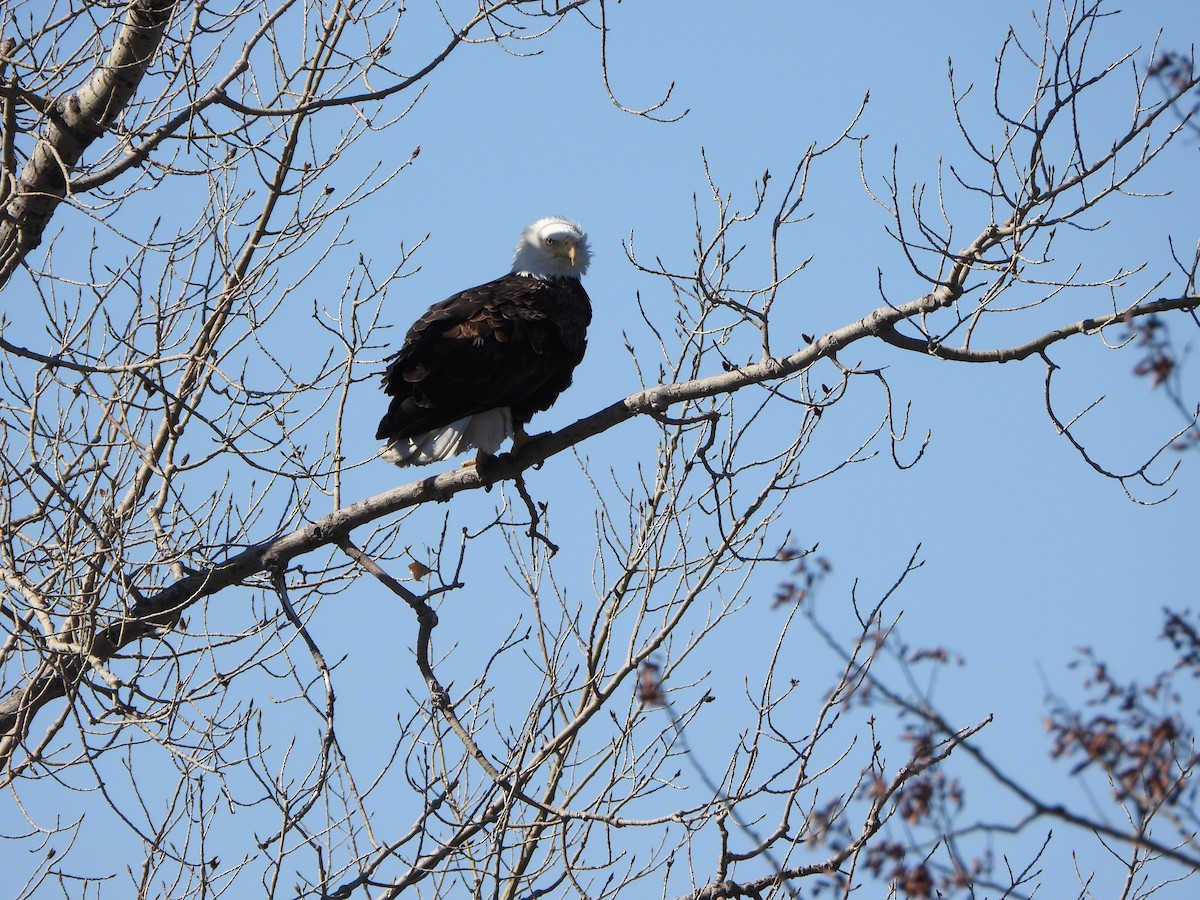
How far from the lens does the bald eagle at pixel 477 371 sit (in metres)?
5.05

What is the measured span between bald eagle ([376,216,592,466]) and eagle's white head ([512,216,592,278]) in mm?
535

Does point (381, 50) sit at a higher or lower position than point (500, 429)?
higher

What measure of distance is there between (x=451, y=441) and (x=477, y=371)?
275mm

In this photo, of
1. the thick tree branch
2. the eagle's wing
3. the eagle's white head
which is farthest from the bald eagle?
the thick tree branch

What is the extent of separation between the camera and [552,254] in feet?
20.5

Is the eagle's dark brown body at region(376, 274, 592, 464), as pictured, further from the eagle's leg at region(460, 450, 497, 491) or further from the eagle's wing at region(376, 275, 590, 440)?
the eagle's leg at region(460, 450, 497, 491)

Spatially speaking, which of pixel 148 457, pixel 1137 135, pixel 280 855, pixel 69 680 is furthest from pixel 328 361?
pixel 1137 135

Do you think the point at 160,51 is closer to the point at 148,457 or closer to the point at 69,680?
the point at 148,457

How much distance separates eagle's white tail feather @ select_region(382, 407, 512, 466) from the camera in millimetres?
5125

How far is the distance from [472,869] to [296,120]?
3100 millimetres

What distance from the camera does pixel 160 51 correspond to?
470cm

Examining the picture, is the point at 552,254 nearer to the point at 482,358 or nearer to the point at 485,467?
the point at 482,358

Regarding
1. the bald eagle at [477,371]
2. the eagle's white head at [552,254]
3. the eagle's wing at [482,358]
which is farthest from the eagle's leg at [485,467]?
the eagle's white head at [552,254]

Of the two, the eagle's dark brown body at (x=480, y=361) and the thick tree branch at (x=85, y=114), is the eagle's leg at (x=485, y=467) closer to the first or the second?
the eagle's dark brown body at (x=480, y=361)
